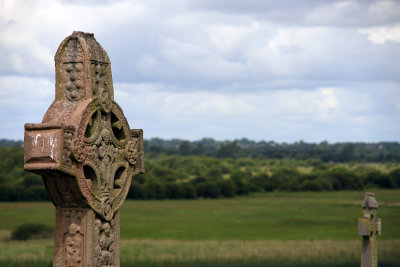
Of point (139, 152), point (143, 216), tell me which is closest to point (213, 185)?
point (143, 216)

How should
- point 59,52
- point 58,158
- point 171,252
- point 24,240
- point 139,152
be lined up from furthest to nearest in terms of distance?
point 24,240
point 171,252
point 139,152
point 59,52
point 58,158

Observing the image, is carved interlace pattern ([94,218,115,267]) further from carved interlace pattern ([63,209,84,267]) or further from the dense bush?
the dense bush

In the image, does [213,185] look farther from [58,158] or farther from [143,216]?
[58,158]

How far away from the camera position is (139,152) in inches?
356

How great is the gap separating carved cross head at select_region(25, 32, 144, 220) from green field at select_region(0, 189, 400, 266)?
2811 centimetres

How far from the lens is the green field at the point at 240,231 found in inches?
1630

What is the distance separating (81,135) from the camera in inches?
301

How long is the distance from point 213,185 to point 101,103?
304 feet

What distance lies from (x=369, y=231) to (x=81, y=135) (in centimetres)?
863

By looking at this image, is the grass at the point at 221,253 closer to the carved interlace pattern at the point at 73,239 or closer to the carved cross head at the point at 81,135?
the carved cross head at the point at 81,135

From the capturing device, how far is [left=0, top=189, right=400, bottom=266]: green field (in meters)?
41.4

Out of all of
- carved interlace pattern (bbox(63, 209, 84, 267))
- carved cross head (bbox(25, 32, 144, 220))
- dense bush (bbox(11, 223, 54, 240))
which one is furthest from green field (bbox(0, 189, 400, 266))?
carved interlace pattern (bbox(63, 209, 84, 267))

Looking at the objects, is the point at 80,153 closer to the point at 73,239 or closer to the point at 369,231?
the point at 73,239

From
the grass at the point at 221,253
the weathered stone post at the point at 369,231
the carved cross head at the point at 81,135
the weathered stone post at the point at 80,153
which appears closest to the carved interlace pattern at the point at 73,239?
the weathered stone post at the point at 80,153
